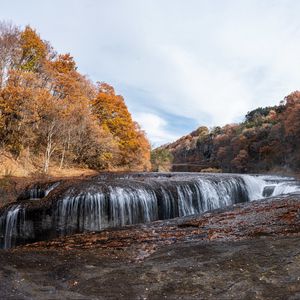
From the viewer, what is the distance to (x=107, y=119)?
39.8 meters

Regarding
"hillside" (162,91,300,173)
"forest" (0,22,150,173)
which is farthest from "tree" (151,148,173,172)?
"forest" (0,22,150,173)

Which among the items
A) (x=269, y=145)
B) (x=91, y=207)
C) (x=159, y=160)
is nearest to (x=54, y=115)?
(x=91, y=207)

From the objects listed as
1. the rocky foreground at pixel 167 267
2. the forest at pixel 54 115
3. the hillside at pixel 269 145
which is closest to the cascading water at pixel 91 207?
the rocky foreground at pixel 167 267

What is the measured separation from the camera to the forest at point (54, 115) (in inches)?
940

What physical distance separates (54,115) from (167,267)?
21.5 meters

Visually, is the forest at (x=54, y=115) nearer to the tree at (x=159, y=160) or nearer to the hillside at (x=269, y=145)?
the tree at (x=159, y=160)

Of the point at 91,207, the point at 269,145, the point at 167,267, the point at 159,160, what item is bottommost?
the point at 167,267

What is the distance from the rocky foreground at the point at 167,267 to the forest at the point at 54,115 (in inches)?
628

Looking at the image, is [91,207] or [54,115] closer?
[91,207]

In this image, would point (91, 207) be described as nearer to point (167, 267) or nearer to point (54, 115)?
point (167, 267)

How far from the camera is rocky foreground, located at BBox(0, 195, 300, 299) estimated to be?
4938 millimetres

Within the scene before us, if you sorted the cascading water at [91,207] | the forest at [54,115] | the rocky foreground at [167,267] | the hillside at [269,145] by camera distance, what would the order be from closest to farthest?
Answer: the rocky foreground at [167,267] < the cascading water at [91,207] < the forest at [54,115] < the hillside at [269,145]

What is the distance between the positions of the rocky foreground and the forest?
52.4 ft

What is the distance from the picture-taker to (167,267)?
6.27 meters
